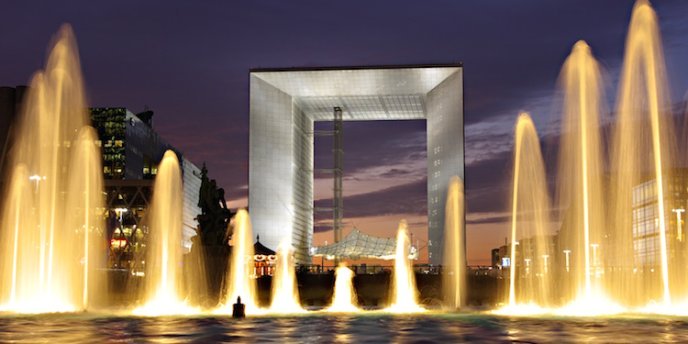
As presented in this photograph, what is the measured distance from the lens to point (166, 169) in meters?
40.7

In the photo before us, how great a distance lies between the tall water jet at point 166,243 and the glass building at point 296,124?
50.4m

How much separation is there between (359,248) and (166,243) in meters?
56.1

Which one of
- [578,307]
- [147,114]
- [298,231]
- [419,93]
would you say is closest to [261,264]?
[298,231]

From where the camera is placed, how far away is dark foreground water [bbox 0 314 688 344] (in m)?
21.0

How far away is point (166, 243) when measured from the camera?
131ft

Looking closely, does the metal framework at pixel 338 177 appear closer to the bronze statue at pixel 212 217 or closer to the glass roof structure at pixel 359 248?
the glass roof structure at pixel 359 248

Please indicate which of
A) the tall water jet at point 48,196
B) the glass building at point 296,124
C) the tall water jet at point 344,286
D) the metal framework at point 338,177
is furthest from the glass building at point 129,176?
the tall water jet at point 48,196

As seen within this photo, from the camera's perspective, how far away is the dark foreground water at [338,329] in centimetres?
2105

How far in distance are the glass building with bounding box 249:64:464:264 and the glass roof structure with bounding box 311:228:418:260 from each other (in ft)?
12.0

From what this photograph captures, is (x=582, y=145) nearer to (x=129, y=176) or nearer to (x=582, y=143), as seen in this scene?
(x=582, y=143)

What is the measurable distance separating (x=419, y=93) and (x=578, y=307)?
6481cm

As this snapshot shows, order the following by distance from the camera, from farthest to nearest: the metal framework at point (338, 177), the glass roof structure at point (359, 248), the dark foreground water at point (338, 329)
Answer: the metal framework at point (338, 177), the glass roof structure at point (359, 248), the dark foreground water at point (338, 329)

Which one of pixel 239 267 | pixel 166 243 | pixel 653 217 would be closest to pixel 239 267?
pixel 239 267

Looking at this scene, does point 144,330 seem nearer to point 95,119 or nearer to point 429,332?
point 429,332
